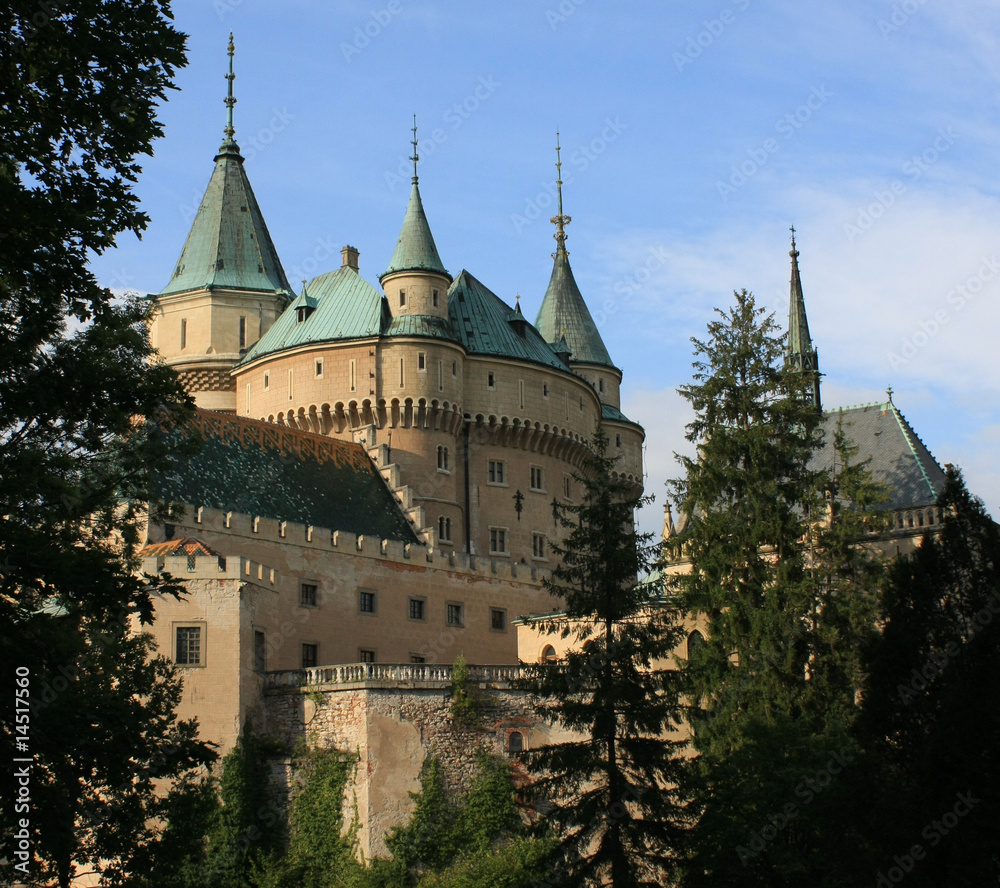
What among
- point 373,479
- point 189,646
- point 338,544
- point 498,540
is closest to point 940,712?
point 189,646

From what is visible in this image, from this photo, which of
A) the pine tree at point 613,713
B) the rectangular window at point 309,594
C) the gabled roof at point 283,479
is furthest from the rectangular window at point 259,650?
the pine tree at point 613,713

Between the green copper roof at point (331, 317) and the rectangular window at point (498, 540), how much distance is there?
9286 millimetres

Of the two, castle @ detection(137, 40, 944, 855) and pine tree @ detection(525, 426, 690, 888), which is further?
castle @ detection(137, 40, 944, 855)

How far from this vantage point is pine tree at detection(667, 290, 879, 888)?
31266mm

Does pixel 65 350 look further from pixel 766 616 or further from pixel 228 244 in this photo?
pixel 228 244

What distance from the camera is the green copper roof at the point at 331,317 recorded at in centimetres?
5800

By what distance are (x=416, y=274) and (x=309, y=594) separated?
1698 cm

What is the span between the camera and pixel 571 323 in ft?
238

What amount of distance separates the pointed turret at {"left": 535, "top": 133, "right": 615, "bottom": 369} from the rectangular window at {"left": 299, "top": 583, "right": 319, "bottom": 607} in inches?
1103

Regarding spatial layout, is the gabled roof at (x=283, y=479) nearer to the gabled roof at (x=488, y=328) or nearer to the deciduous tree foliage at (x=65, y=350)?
the gabled roof at (x=488, y=328)

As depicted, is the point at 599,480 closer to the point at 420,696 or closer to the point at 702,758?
the point at 702,758

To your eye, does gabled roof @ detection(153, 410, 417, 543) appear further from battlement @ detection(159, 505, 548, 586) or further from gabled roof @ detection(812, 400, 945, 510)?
gabled roof @ detection(812, 400, 945, 510)

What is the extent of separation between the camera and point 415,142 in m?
60.8

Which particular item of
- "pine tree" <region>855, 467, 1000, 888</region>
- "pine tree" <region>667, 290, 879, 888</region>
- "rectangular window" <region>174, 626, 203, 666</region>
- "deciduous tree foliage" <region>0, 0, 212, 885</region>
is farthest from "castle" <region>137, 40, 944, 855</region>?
"pine tree" <region>855, 467, 1000, 888</region>
